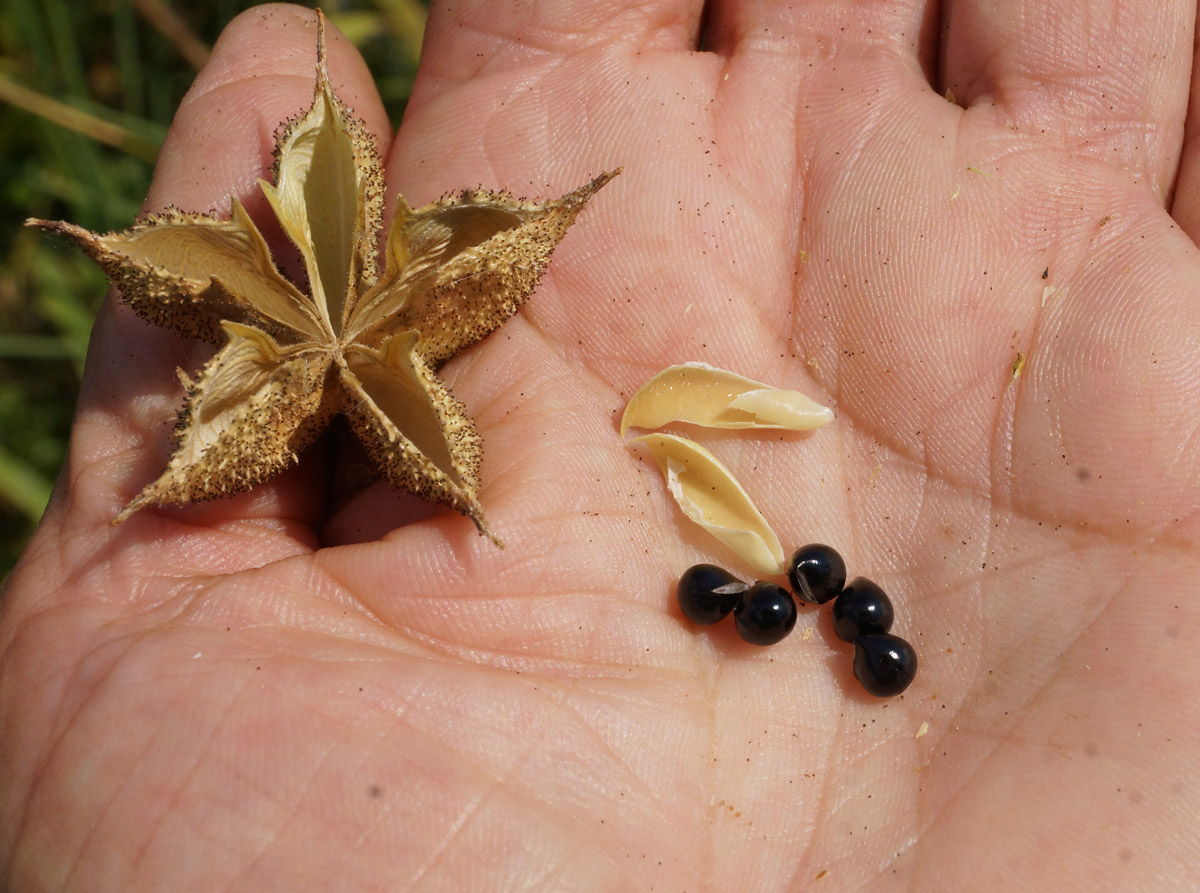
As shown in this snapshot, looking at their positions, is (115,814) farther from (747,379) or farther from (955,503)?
(955,503)

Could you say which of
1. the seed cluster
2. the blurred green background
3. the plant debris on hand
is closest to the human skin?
the seed cluster

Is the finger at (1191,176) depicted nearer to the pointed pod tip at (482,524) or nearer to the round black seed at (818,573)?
the round black seed at (818,573)

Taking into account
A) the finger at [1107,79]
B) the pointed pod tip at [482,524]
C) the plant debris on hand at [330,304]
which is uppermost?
the finger at [1107,79]

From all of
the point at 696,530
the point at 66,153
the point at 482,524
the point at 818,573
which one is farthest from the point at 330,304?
the point at 66,153

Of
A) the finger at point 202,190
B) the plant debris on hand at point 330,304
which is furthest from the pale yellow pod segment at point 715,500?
the finger at point 202,190

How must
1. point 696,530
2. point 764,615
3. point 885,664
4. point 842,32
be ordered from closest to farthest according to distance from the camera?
point 885,664 → point 764,615 → point 696,530 → point 842,32

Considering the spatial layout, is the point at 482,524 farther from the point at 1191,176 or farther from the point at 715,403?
the point at 1191,176
